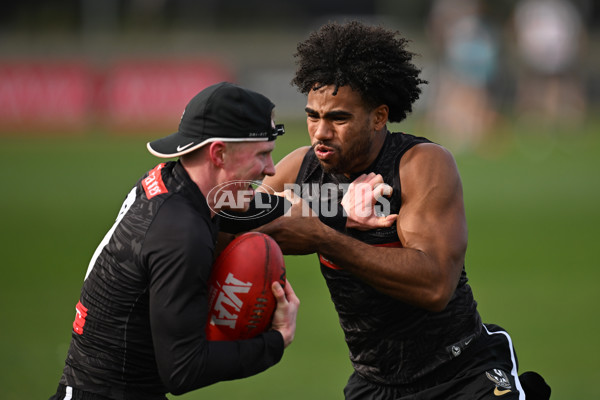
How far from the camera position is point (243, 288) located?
4.14 metres

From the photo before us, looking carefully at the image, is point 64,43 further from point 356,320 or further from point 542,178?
point 356,320

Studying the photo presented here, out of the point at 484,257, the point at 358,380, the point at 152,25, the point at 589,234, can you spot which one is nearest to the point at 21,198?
the point at 484,257

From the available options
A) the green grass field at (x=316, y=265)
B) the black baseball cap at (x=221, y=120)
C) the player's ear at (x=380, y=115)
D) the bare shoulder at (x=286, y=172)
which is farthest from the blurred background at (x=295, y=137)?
the black baseball cap at (x=221, y=120)

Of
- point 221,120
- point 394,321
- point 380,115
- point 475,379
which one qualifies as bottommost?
point 475,379

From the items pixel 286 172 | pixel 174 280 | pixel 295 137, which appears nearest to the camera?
pixel 174 280

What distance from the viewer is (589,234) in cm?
1403

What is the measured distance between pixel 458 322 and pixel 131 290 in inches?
81.4

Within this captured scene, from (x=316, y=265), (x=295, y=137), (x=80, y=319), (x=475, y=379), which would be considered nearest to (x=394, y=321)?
(x=475, y=379)

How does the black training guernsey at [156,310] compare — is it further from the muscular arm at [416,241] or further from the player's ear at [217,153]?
the muscular arm at [416,241]

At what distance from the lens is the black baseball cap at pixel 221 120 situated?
415 cm

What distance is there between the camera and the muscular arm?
180 inches

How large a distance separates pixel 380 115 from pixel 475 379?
169cm

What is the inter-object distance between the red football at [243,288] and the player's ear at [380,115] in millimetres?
1382

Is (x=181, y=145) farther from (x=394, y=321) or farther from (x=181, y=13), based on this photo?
(x=181, y=13)
